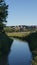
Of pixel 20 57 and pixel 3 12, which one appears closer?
pixel 20 57

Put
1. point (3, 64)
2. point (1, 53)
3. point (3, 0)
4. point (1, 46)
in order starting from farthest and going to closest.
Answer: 1. point (3, 0)
2. point (1, 46)
3. point (1, 53)
4. point (3, 64)

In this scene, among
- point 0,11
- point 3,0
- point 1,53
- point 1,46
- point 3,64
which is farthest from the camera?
point 3,0

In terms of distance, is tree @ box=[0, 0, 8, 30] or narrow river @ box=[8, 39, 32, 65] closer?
A: narrow river @ box=[8, 39, 32, 65]

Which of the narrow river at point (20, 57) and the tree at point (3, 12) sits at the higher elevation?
the tree at point (3, 12)

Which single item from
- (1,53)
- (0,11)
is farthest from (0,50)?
(0,11)

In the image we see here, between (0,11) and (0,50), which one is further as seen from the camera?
(0,11)

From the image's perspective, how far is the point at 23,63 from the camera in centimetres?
3266

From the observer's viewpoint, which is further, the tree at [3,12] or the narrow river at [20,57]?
the tree at [3,12]

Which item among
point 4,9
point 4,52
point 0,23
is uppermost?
point 4,9

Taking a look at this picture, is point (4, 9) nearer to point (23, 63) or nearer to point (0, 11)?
point (0, 11)

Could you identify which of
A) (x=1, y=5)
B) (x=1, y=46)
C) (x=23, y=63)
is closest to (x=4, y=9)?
(x=1, y=5)

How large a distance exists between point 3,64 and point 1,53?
832cm

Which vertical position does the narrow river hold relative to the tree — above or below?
below

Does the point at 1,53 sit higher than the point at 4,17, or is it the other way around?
the point at 4,17
